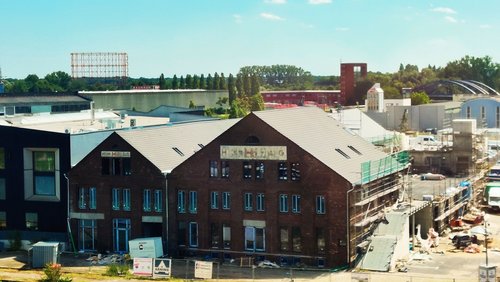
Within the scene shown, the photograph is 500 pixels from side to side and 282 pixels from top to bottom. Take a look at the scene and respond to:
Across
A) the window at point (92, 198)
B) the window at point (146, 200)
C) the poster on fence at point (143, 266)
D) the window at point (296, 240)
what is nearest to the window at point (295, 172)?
the window at point (296, 240)

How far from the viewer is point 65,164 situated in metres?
58.8

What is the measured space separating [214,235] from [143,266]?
579 centimetres

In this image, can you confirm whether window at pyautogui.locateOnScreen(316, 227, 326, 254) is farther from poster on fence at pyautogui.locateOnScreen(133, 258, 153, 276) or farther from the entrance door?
the entrance door

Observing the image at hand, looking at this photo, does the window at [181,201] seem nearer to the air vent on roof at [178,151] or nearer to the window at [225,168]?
the window at [225,168]

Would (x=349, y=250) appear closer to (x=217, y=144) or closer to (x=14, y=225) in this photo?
(x=217, y=144)

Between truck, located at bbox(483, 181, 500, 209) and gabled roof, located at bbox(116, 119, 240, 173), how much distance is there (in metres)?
24.3

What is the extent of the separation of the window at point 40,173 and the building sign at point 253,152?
13.9 m

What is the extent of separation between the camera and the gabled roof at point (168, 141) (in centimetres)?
5531

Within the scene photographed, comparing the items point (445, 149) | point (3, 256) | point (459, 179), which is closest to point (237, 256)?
point (3, 256)

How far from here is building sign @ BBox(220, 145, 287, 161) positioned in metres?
50.6

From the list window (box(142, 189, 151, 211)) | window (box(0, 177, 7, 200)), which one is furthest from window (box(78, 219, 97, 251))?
window (box(0, 177, 7, 200))

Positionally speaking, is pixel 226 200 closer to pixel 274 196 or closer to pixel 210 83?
pixel 274 196

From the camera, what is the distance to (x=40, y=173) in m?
59.9

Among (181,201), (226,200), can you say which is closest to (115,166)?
(181,201)
